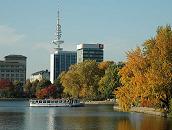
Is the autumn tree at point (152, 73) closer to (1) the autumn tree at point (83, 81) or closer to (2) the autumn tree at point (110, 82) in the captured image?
(2) the autumn tree at point (110, 82)

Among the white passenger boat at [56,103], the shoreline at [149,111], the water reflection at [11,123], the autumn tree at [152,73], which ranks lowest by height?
the water reflection at [11,123]

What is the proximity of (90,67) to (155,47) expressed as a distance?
286ft

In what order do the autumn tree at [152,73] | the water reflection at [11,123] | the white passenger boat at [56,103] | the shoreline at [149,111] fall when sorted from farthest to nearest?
1. the white passenger boat at [56,103]
2. the shoreline at [149,111]
3. the autumn tree at [152,73]
4. the water reflection at [11,123]

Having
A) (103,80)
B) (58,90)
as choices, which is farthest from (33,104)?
(58,90)

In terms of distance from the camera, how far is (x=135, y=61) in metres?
67.9

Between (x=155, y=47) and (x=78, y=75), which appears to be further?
(x=78, y=75)

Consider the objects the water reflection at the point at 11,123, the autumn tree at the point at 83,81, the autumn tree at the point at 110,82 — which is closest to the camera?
the water reflection at the point at 11,123

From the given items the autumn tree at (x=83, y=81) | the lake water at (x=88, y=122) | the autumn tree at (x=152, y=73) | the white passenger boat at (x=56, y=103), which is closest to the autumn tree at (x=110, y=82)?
the white passenger boat at (x=56, y=103)

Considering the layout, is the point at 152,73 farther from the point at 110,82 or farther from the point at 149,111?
the point at 110,82

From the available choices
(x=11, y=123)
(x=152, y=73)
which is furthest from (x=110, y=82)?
(x=11, y=123)

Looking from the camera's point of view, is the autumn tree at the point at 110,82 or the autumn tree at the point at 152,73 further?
the autumn tree at the point at 110,82

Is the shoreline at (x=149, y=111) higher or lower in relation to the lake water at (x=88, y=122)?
higher

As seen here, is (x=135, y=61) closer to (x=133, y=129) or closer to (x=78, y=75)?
(x=133, y=129)

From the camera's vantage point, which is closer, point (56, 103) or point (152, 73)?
point (152, 73)
